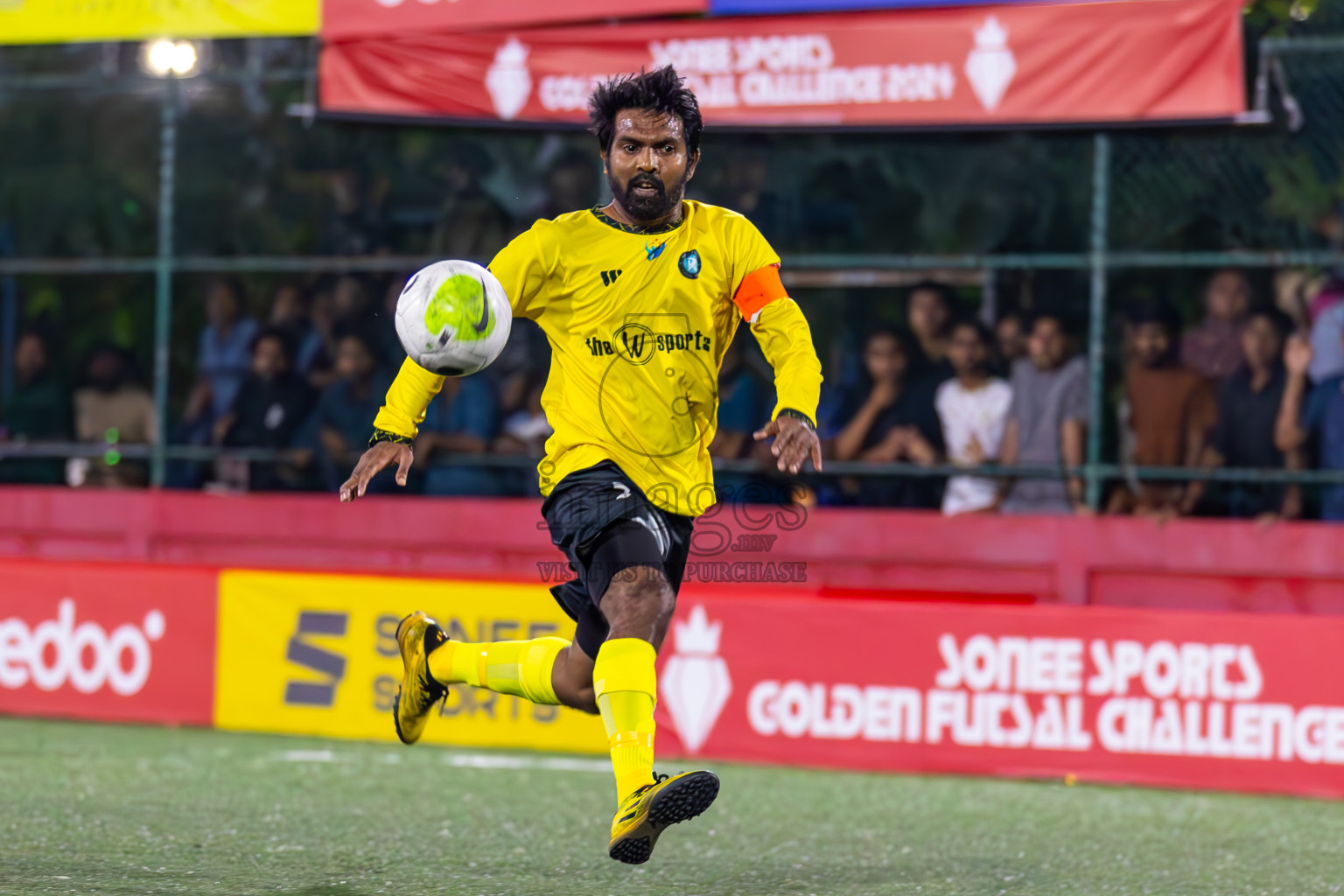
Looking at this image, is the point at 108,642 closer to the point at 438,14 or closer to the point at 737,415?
the point at 737,415

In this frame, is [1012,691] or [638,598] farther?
[1012,691]

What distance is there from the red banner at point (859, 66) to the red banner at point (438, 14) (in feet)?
0.26

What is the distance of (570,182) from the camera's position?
36.4ft

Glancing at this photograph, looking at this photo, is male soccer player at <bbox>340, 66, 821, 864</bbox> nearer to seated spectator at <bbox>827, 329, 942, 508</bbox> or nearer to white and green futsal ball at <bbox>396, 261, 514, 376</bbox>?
white and green futsal ball at <bbox>396, 261, 514, 376</bbox>

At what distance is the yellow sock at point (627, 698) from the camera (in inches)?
191

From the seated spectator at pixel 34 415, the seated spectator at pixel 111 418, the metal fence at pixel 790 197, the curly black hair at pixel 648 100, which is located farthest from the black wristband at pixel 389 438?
the seated spectator at pixel 34 415

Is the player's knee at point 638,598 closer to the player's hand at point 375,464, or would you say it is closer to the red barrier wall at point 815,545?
the player's hand at point 375,464

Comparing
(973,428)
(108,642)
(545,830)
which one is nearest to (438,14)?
(973,428)

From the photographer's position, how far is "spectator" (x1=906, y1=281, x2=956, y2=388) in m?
9.93

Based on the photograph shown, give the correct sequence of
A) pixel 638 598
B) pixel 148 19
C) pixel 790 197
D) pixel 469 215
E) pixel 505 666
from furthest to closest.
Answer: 1. pixel 469 215
2. pixel 148 19
3. pixel 790 197
4. pixel 505 666
5. pixel 638 598

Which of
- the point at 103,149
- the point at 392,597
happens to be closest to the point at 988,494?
the point at 392,597

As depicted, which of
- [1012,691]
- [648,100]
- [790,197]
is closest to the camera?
[648,100]

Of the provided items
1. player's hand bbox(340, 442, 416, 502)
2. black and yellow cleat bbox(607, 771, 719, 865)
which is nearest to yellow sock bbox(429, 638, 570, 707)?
player's hand bbox(340, 442, 416, 502)

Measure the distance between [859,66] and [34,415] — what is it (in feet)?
19.2
